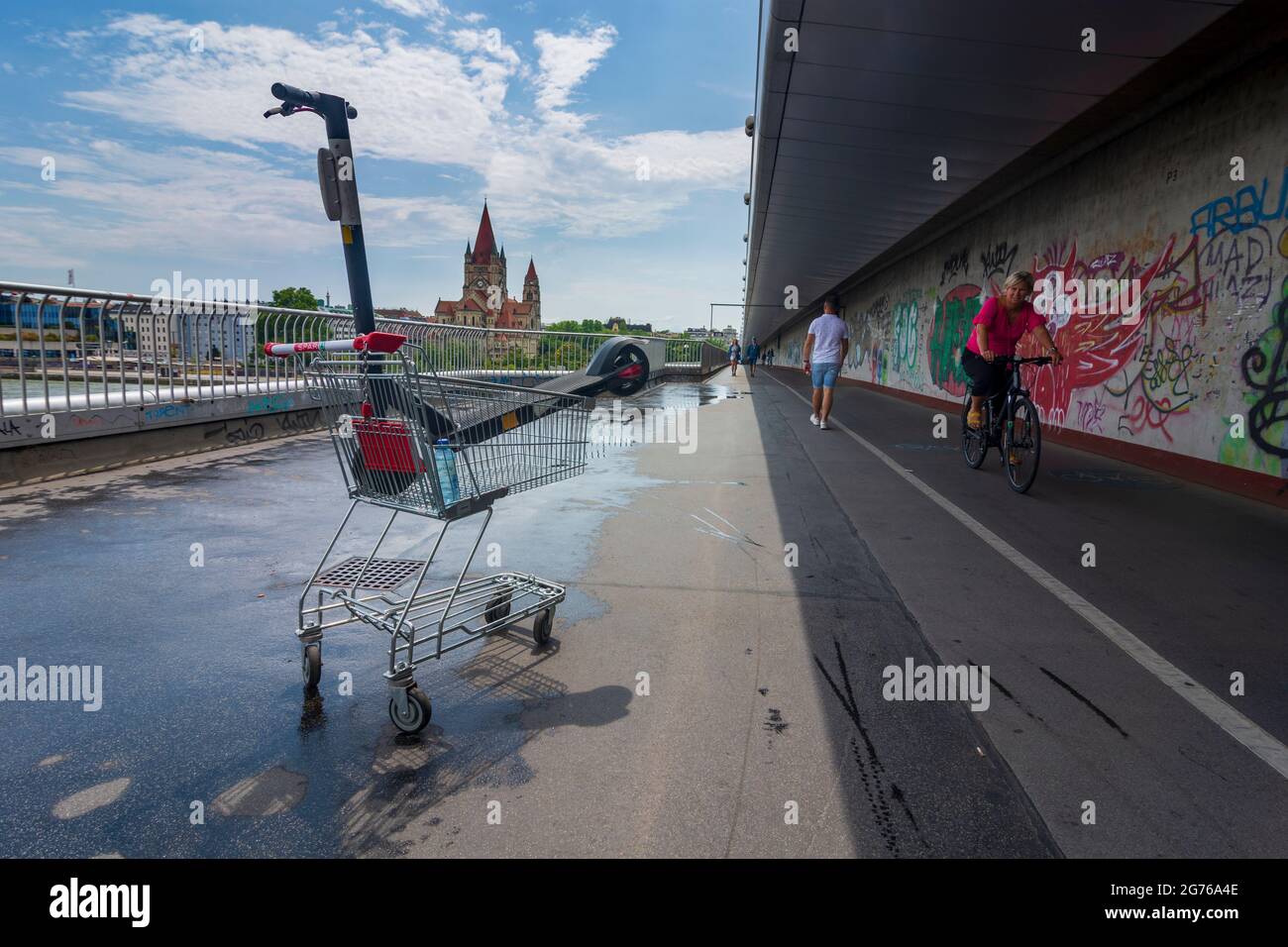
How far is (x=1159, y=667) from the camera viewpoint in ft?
11.0

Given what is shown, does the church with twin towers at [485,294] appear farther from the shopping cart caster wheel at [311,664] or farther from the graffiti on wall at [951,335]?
the shopping cart caster wheel at [311,664]

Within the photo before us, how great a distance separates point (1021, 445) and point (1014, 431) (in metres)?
0.28

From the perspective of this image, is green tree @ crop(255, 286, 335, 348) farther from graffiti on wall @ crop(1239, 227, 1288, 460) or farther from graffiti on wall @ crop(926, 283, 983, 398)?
graffiti on wall @ crop(926, 283, 983, 398)

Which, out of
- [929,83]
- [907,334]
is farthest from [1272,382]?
[907,334]

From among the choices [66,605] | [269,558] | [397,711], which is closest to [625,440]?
[269,558]

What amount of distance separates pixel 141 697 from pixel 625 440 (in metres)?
8.45

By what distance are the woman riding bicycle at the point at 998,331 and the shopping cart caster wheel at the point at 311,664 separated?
274 inches

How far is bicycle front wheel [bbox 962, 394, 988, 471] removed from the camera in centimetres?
841

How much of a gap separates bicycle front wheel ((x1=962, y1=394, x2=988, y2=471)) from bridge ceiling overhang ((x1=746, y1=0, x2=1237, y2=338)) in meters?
3.59

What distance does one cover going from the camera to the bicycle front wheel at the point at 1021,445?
7070mm

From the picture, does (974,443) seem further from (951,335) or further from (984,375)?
(951,335)

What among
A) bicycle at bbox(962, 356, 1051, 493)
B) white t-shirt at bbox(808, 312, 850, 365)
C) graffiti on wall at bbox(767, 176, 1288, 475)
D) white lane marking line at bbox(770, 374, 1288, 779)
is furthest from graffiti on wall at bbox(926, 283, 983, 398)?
white lane marking line at bbox(770, 374, 1288, 779)

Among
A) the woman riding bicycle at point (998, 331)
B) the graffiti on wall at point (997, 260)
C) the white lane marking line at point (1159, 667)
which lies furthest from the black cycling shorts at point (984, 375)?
the graffiti on wall at point (997, 260)
